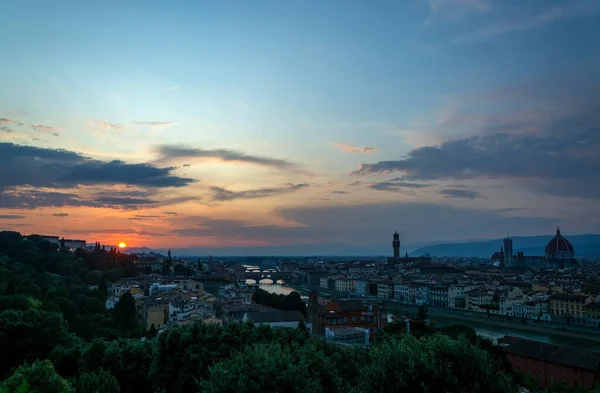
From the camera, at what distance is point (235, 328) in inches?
435

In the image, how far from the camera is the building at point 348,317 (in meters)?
23.5

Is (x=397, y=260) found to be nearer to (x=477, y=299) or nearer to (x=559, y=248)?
(x=559, y=248)

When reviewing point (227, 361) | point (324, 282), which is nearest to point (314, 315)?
point (227, 361)

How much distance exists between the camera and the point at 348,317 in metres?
23.9

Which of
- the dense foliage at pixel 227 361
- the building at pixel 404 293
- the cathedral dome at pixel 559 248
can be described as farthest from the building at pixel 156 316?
the cathedral dome at pixel 559 248

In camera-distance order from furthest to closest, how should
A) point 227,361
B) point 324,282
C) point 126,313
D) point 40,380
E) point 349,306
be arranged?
point 324,282 < point 126,313 < point 349,306 < point 40,380 < point 227,361

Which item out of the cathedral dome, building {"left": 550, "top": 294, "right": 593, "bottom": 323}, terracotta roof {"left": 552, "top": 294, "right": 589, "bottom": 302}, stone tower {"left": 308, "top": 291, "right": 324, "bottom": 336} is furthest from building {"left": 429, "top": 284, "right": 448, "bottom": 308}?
the cathedral dome

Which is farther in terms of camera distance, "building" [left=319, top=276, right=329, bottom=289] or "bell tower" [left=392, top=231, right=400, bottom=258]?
"bell tower" [left=392, top=231, right=400, bottom=258]

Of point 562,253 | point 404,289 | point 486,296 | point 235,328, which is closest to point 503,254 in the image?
point 562,253

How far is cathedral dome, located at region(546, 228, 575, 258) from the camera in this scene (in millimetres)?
86938

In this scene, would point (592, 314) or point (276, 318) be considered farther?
point (592, 314)

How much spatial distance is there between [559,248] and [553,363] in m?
81.3

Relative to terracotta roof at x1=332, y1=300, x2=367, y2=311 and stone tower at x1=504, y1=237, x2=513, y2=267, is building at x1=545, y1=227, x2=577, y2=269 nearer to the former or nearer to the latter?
stone tower at x1=504, y1=237, x2=513, y2=267

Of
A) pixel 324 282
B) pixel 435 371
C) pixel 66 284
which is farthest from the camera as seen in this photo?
pixel 324 282
